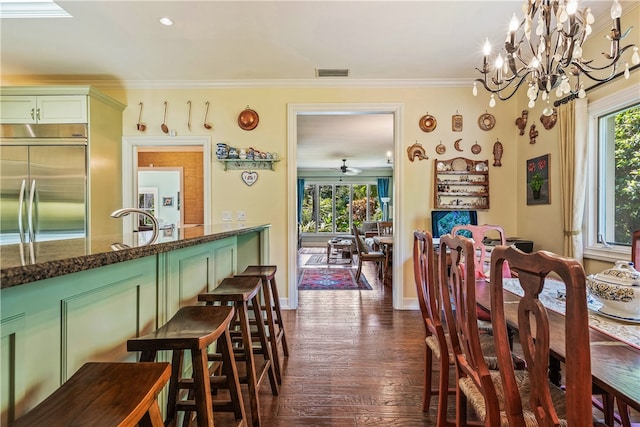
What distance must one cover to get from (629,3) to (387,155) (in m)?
5.53

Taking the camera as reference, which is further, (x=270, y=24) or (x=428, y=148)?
(x=428, y=148)

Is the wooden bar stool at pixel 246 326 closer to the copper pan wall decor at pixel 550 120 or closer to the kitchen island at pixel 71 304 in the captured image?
the kitchen island at pixel 71 304

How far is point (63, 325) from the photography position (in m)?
0.86

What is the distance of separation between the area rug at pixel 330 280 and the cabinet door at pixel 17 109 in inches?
143

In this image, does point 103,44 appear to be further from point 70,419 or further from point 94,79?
point 70,419

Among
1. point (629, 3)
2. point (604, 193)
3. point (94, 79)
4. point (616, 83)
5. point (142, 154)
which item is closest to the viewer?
point (629, 3)

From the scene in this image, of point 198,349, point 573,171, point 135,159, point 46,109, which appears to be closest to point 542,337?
point 198,349

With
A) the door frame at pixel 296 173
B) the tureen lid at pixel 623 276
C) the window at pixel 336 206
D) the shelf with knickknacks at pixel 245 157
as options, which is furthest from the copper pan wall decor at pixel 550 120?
the window at pixel 336 206

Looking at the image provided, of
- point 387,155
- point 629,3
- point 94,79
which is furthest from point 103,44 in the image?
point 387,155

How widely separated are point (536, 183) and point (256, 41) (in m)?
3.10

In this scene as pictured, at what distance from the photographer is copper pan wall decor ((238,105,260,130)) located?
11.7ft

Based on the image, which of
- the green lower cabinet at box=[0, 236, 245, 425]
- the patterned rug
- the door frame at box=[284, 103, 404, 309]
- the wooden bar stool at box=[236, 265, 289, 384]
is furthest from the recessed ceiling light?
the patterned rug

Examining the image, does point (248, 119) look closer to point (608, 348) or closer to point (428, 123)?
point (428, 123)

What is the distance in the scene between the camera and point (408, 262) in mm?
3555
